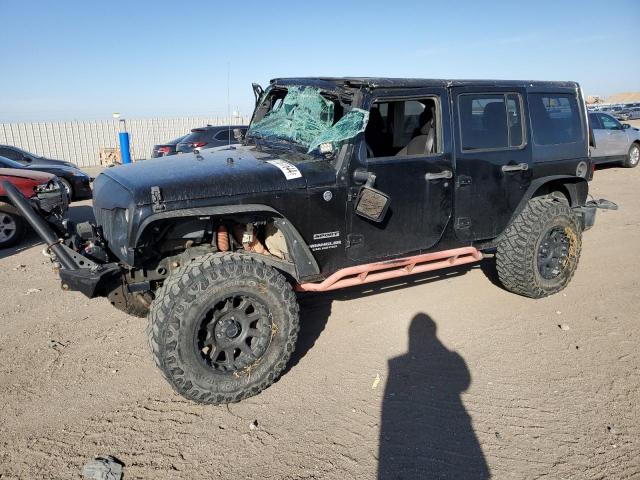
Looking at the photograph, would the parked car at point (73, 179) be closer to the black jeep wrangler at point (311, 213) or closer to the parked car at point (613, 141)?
the black jeep wrangler at point (311, 213)

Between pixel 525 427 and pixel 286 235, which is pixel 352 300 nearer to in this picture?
pixel 286 235

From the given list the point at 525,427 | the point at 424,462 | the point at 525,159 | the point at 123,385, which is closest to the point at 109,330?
the point at 123,385

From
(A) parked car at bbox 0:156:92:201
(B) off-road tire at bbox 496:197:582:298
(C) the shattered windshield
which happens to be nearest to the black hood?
(C) the shattered windshield

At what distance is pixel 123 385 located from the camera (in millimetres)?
3615

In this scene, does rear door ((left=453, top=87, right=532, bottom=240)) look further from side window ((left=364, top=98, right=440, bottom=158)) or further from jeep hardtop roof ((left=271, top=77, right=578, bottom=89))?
side window ((left=364, top=98, right=440, bottom=158))

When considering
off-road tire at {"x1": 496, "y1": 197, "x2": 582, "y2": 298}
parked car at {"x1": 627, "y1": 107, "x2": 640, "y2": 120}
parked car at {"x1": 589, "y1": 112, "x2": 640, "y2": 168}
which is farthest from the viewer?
parked car at {"x1": 627, "y1": 107, "x2": 640, "y2": 120}

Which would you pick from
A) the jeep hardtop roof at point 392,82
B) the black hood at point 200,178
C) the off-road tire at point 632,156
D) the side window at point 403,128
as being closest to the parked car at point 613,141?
the off-road tire at point 632,156

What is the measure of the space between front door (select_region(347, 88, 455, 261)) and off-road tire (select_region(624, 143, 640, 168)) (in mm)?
13436

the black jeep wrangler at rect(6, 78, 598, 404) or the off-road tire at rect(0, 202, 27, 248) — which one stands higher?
the black jeep wrangler at rect(6, 78, 598, 404)

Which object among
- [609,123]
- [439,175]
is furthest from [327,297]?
[609,123]

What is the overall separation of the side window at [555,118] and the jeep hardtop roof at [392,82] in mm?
142

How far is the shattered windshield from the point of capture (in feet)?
12.1

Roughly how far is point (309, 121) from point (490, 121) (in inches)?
66.8

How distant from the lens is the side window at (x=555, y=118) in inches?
188
